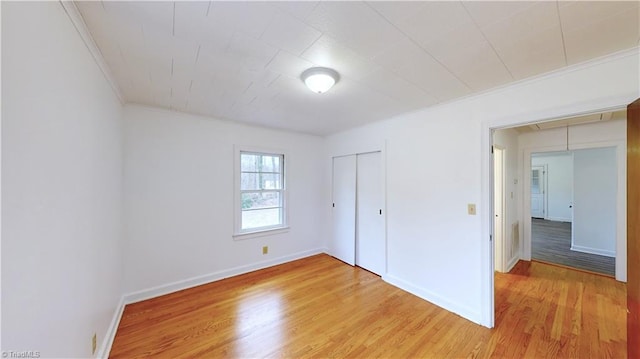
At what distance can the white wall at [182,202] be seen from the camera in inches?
109

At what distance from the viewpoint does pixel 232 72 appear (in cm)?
195

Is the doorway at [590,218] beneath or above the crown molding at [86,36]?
beneath

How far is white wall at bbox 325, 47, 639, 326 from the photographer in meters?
1.81

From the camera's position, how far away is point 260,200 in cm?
393

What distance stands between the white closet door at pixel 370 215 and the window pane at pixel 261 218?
1.43m

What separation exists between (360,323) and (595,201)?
5.56 meters

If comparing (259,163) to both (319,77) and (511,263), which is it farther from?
(511,263)

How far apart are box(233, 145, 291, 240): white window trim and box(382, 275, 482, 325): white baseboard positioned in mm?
1891

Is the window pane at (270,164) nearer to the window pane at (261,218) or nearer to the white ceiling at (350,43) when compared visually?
the window pane at (261,218)

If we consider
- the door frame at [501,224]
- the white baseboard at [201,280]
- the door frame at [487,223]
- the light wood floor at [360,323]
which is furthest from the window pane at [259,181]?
the door frame at [501,224]

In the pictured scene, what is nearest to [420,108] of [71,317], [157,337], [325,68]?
[325,68]

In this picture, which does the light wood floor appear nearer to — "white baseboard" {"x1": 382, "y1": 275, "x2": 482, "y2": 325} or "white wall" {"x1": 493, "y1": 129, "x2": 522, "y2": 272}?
"white baseboard" {"x1": 382, "y1": 275, "x2": 482, "y2": 325}

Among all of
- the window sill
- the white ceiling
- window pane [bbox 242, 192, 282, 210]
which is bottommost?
the window sill

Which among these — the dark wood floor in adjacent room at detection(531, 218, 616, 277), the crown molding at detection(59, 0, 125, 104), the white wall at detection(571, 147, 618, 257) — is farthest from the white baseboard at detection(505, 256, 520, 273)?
the crown molding at detection(59, 0, 125, 104)
